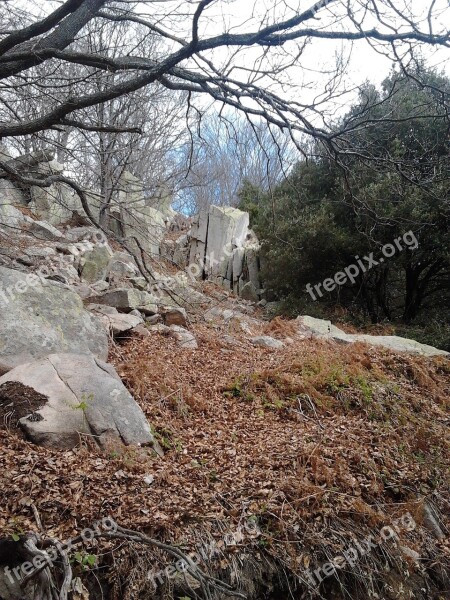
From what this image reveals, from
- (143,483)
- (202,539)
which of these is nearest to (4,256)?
(143,483)

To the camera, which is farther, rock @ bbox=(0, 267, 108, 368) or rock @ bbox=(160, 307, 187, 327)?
rock @ bbox=(160, 307, 187, 327)

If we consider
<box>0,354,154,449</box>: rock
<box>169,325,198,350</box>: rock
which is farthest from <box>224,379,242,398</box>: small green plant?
<box>0,354,154,449</box>: rock

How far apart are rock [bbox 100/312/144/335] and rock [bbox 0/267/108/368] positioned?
521mm

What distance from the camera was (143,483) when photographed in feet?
10.4

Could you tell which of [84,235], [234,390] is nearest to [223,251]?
[84,235]

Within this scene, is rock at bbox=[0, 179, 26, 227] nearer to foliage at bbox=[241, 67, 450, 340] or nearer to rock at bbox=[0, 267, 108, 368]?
rock at bbox=[0, 267, 108, 368]

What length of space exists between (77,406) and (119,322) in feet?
8.11

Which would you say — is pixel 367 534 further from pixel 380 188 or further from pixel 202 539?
pixel 380 188

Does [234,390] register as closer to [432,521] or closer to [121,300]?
[432,521]

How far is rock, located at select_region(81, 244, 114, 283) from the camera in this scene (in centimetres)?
832

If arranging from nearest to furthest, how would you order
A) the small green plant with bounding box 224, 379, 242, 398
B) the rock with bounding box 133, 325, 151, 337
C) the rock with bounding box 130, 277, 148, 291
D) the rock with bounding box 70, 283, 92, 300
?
the small green plant with bounding box 224, 379, 242, 398 → the rock with bounding box 133, 325, 151, 337 → the rock with bounding box 70, 283, 92, 300 → the rock with bounding box 130, 277, 148, 291

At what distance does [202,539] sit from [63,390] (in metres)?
1.64

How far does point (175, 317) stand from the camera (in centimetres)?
709

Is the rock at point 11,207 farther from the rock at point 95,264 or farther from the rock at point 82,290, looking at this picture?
the rock at point 82,290
